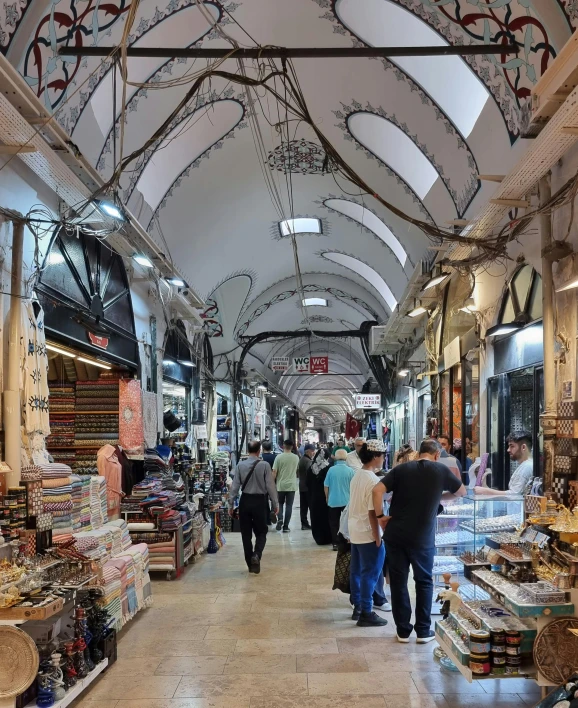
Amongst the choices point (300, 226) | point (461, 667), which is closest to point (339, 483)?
point (461, 667)

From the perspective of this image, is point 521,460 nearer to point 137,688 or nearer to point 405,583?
point 405,583

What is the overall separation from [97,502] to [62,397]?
2.71m

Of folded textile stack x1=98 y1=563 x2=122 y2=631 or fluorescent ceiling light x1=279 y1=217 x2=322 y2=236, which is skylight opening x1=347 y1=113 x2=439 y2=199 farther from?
folded textile stack x1=98 y1=563 x2=122 y2=631

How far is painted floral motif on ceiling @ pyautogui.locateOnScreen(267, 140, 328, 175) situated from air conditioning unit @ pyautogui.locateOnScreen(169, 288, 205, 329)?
2.05 m

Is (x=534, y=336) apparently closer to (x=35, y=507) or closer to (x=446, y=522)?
(x=446, y=522)

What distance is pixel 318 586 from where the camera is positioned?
636cm

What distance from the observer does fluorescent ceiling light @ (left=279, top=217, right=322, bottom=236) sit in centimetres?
1159

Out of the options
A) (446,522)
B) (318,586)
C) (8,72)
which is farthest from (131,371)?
(8,72)

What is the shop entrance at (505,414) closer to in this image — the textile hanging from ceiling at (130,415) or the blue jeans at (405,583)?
the blue jeans at (405,583)

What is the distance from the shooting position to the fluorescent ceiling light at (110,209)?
526cm

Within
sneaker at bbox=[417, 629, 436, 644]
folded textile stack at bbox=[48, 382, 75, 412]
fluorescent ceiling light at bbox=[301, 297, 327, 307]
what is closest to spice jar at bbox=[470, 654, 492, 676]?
sneaker at bbox=[417, 629, 436, 644]

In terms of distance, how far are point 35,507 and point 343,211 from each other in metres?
7.76

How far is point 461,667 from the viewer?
3469 millimetres

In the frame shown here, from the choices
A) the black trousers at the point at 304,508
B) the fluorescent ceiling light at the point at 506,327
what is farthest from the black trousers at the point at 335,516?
the fluorescent ceiling light at the point at 506,327
